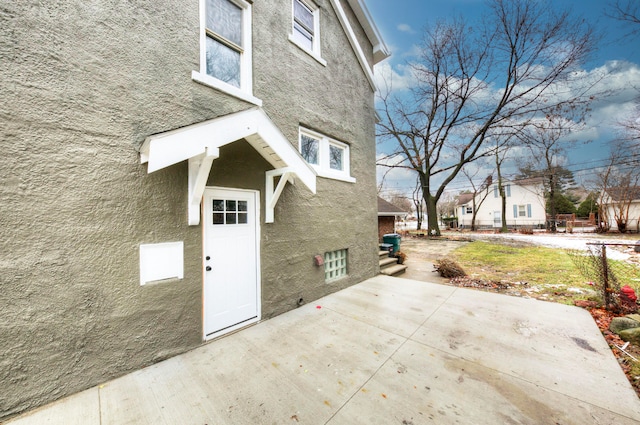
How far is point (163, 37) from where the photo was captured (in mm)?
3266

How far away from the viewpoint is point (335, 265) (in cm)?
610

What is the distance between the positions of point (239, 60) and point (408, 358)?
224 inches

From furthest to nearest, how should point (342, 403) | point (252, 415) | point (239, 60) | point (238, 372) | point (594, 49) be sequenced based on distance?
1. point (594, 49)
2. point (239, 60)
3. point (238, 372)
4. point (342, 403)
5. point (252, 415)

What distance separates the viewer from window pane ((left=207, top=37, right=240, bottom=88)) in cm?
393

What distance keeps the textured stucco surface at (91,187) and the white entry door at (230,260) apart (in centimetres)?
23

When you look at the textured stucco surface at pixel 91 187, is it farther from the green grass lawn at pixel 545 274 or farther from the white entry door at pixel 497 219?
the white entry door at pixel 497 219

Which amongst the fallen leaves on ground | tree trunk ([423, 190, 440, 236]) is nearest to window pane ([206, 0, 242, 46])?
the fallen leaves on ground

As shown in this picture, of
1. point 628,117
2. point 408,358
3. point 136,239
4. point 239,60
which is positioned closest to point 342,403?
point 408,358

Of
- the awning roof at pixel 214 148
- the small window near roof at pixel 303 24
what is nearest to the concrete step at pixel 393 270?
the awning roof at pixel 214 148

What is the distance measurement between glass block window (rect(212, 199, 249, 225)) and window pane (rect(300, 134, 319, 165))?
6.74ft

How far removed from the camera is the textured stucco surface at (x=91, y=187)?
230cm

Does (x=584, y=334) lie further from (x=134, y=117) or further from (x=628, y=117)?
(x=628, y=117)

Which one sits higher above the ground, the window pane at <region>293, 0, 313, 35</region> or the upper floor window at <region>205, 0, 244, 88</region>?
the window pane at <region>293, 0, 313, 35</region>

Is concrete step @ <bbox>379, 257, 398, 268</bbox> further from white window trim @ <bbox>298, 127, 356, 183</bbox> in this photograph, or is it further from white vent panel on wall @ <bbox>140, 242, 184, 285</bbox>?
white vent panel on wall @ <bbox>140, 242, 184, 285</bbox>
